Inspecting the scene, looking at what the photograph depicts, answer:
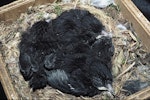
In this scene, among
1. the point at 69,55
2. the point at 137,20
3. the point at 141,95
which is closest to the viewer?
the point at 141,95

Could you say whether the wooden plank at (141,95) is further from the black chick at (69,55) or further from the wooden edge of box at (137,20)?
the wooden edge of box at (137,20)

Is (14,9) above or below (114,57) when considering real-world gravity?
above

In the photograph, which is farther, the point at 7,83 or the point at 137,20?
the point at 137,20

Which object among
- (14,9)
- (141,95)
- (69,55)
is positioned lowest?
(141,95)

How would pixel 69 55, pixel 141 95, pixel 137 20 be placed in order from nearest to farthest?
1. pixel 141 95
2. pixel 69 55
3. pixel 137 20

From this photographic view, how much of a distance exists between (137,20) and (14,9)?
0.68 metres

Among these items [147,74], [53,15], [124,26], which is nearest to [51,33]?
[53,15]

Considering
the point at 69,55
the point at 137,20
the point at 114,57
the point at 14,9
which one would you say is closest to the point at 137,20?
the point at 137,20

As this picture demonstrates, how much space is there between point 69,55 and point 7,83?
1.09 ft

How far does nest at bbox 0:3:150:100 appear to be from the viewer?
157cm

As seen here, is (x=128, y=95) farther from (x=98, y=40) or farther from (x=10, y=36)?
(x=10, y=36)

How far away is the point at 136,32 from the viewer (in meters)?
1.82

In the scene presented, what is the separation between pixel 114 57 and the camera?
1697 millimetres

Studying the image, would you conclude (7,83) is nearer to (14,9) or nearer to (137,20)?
(14,9)
